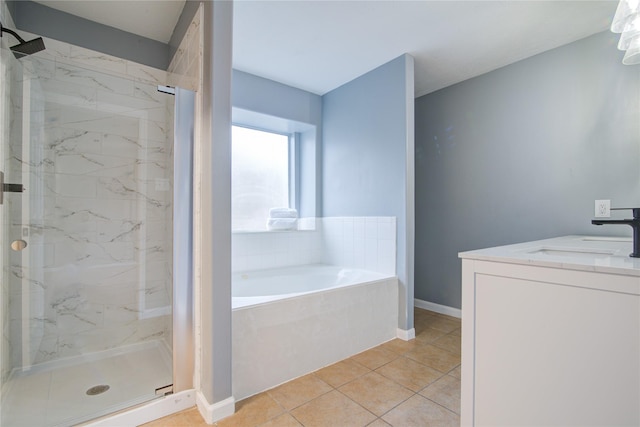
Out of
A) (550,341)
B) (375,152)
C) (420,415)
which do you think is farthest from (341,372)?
(375,152)

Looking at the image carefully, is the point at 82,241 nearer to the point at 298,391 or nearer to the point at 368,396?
the point at 298,391

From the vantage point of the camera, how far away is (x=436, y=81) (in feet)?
10.1

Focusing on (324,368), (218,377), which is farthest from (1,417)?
(324,368)

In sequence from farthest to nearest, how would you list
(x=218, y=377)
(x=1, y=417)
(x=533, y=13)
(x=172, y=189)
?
(x=533, y=13), (x=172, y=189), (x=218, y=377), (x=1, y=417)

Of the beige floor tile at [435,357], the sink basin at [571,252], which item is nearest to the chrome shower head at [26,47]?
the sink basin at [571,252]

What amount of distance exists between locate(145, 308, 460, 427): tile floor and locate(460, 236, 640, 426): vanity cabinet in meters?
0.54

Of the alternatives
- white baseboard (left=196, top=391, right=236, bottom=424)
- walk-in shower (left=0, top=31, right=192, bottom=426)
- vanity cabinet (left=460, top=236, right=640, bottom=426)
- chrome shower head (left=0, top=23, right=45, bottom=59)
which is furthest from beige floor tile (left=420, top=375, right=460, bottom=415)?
chrome shower head (left=0, top=23, right=45, bottom=59)

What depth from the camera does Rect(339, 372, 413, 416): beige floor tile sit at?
1.64 m

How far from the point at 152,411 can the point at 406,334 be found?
190cm

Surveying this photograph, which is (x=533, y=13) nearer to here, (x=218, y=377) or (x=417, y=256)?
(x=417, y=256)

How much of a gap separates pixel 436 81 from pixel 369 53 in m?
0.95

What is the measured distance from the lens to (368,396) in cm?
172

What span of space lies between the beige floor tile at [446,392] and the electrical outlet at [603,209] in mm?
1631

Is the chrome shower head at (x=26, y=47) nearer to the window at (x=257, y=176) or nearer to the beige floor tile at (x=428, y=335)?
the window at (x=257, y=176)
